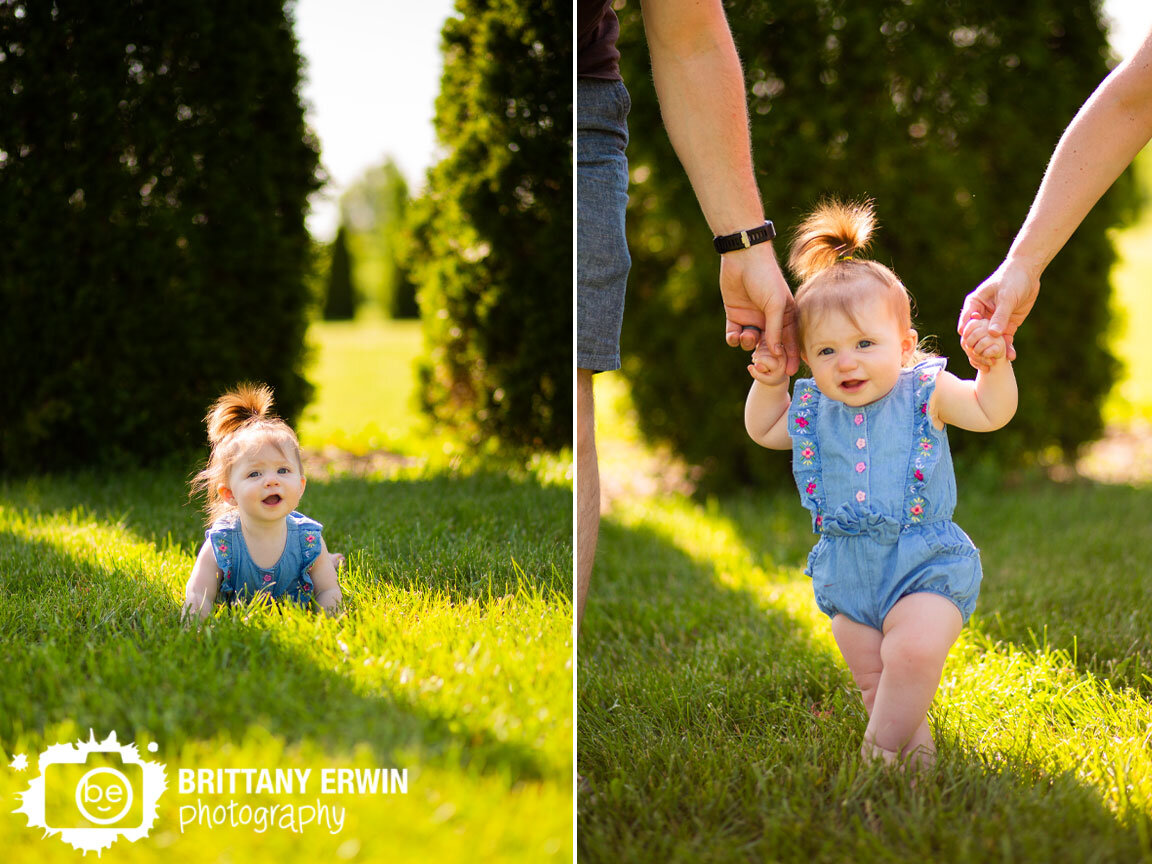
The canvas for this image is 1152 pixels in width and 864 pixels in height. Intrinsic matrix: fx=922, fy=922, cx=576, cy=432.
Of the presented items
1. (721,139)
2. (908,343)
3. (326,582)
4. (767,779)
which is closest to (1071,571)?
(908,343)

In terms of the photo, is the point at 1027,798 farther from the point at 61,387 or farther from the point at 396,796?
the point at 61,387

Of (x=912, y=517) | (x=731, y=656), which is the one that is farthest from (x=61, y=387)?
(x=912, y=517)

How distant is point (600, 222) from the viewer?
2125 mm

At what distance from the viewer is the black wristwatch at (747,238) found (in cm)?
202

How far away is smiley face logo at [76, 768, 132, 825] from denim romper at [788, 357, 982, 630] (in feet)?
4.51

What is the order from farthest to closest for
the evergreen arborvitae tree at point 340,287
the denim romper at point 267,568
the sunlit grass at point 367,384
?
the evergreen arborvitae tree at point 340,287
the sunlit grass at point 367,384
the denim romper at point 267,568

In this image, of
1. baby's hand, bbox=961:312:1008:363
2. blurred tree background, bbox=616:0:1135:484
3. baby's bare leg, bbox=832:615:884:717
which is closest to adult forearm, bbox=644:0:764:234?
baby's hand, bbox=961:312:1008:363

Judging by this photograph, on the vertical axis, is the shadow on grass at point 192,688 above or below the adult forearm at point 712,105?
below

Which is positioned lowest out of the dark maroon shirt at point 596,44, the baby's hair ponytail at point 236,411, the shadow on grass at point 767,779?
the shadow on grass at point 767,779

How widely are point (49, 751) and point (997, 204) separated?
463 cm

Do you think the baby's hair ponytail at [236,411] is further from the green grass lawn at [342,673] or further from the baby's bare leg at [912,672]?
the baby's bare leg at [912,672]

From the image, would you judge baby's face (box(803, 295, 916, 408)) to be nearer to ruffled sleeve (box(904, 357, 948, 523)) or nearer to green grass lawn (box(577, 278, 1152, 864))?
ruffled sleeve (box(904, 357, 948, 523))

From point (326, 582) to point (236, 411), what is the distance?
1.90ft

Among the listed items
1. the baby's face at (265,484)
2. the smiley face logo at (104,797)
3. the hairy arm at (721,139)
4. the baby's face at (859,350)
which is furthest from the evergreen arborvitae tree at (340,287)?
the smiley face logo at (104,797)
